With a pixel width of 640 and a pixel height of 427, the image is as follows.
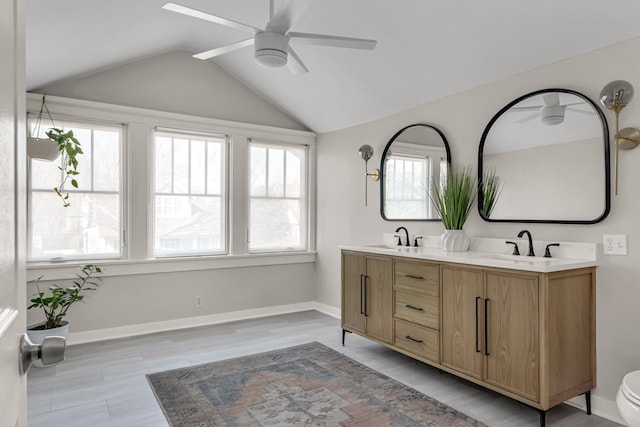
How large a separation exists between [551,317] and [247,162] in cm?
354

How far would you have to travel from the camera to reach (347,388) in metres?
2.85

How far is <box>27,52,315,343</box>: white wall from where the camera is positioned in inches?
154

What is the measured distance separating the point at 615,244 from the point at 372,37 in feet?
7.44

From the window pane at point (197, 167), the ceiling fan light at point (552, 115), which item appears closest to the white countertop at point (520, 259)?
the ceiling fan light at point (552, 115)

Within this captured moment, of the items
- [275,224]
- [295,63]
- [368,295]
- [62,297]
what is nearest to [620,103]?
[295,63]

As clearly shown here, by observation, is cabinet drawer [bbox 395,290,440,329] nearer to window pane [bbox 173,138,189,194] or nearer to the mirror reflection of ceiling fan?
the mirror reflection of ceiling fan

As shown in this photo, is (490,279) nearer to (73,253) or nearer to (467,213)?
(467,213)

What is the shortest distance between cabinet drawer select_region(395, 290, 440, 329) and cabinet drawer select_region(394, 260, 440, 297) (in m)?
0.05

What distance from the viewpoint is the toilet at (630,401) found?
1642 millimetres

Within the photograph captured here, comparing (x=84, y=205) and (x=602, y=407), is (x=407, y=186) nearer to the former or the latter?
(x=602, y=407)

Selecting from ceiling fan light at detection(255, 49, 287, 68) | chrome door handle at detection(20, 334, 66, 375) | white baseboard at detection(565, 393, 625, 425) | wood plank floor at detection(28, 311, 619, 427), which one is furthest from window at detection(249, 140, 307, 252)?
chrome door handle at detection(20, 334, 66, 375)

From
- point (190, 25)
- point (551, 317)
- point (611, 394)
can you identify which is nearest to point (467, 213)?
point (551, 317)

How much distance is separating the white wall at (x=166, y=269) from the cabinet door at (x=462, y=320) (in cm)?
257

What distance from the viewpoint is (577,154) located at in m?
2.66
